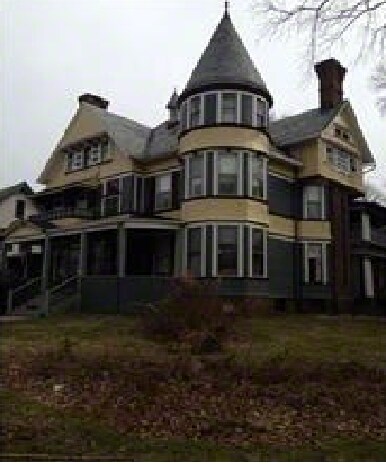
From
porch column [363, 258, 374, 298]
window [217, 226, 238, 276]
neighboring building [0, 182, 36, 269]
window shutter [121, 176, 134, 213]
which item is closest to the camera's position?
window [217, 226, 238, 276]

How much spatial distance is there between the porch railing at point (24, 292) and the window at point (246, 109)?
1253cm

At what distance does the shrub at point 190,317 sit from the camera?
53.9ft

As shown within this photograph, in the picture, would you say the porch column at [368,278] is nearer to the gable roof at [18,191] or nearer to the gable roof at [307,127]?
the gable roof at [307,127]

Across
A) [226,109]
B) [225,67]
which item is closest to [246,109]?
[226,109]

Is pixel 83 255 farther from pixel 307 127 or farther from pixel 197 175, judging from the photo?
pixel 307 127

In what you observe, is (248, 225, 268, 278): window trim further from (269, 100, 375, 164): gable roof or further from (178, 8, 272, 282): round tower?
(269, 100, 375, 164): gable roof

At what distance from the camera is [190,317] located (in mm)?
16891

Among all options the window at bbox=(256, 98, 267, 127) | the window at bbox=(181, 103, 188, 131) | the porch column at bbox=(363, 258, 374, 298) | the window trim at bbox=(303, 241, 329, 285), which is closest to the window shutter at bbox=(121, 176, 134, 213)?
the window at bbox=(181, 103, 188, 131)

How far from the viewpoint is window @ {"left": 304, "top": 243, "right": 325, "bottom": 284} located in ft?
102

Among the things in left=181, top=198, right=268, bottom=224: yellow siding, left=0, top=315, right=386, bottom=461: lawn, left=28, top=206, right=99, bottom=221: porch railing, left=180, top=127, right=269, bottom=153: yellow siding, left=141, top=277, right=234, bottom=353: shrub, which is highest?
left=180, top=127, right=269, bottom=153: yellow siding

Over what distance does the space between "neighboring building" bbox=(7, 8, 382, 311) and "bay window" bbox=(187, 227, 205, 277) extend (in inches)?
2.0

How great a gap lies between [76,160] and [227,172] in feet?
39.0

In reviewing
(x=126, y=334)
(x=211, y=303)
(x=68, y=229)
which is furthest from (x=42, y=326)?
(x=68, y=229)

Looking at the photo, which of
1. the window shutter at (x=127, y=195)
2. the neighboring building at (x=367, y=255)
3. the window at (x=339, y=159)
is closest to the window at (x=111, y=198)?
the window shutter at (x=127, y=195)
